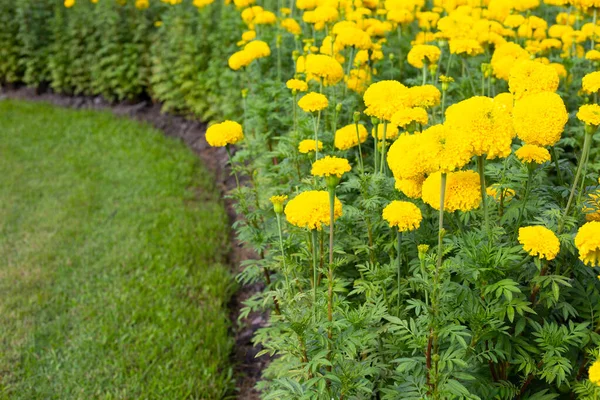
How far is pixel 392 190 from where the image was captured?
2.26m

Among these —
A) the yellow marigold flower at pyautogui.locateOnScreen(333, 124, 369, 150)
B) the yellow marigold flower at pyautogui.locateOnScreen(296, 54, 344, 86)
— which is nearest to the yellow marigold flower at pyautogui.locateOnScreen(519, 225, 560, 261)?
the yellow marigold flower at pyautogui.locateOnScreen(333, 124, 369, 150)

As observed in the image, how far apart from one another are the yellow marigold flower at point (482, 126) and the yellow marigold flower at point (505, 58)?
1.09 meters

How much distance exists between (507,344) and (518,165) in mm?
737

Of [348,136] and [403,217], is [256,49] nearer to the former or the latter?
[348,136]

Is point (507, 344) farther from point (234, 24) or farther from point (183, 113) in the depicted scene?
point (183, 113)

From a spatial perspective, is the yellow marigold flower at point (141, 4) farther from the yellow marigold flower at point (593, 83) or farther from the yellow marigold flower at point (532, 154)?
the yellow marigold flower at point (532, 154)

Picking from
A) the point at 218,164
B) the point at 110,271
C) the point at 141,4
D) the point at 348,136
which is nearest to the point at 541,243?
the point at 348,136

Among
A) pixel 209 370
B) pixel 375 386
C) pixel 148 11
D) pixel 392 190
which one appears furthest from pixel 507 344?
pixel 148 11

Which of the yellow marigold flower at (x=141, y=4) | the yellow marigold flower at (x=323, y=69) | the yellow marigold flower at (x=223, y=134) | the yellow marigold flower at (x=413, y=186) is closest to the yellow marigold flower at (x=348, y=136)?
the yellow marigold flower at (x=323, y=69)

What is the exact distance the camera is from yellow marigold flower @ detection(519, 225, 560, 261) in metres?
1.62

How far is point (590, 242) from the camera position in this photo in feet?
5.00

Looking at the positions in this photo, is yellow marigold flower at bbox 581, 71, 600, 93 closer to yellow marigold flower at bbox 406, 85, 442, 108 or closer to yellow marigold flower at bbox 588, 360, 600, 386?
yellow marigold flower at bbox 406, 85, 442, 108

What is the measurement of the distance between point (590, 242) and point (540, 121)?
0.36 metres

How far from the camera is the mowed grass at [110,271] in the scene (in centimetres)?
314
